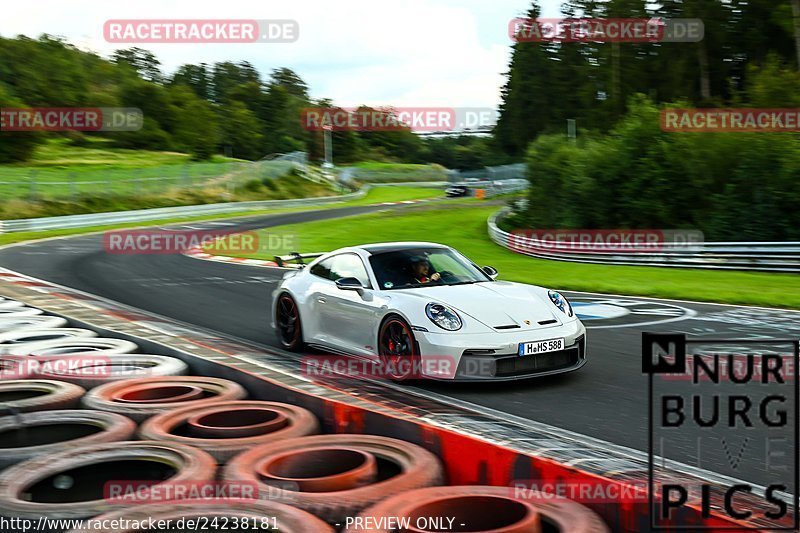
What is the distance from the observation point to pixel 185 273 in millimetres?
19141

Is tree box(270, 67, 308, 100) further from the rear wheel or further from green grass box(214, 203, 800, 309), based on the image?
the rear wheel

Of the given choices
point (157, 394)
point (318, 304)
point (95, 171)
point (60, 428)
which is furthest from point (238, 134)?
point (60, 428)

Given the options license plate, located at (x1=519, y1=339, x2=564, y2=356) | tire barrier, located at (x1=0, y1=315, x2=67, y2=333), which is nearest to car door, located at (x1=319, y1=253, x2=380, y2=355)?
license plate, located at (x1=519, y1=339, x2=564, y2=356)

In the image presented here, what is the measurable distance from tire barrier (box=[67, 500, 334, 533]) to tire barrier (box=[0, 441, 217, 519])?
1.17 feet

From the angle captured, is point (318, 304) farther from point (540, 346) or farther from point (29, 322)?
point (29, 322)

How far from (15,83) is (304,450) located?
94.3 metres

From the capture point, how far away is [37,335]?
8.91 m

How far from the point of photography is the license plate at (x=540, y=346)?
732 centimetres

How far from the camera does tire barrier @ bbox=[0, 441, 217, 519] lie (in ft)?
14.1

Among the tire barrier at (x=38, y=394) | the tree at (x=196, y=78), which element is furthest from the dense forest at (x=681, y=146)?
A: the tree at (x=196, y=78)

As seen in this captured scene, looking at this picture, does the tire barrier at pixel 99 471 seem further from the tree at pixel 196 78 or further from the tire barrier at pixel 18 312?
the tree at pixel 196 78

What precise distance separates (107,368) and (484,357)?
10.5 ft

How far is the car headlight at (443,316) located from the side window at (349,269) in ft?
3.38

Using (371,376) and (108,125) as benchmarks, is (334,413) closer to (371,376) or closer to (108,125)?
(371,376)
